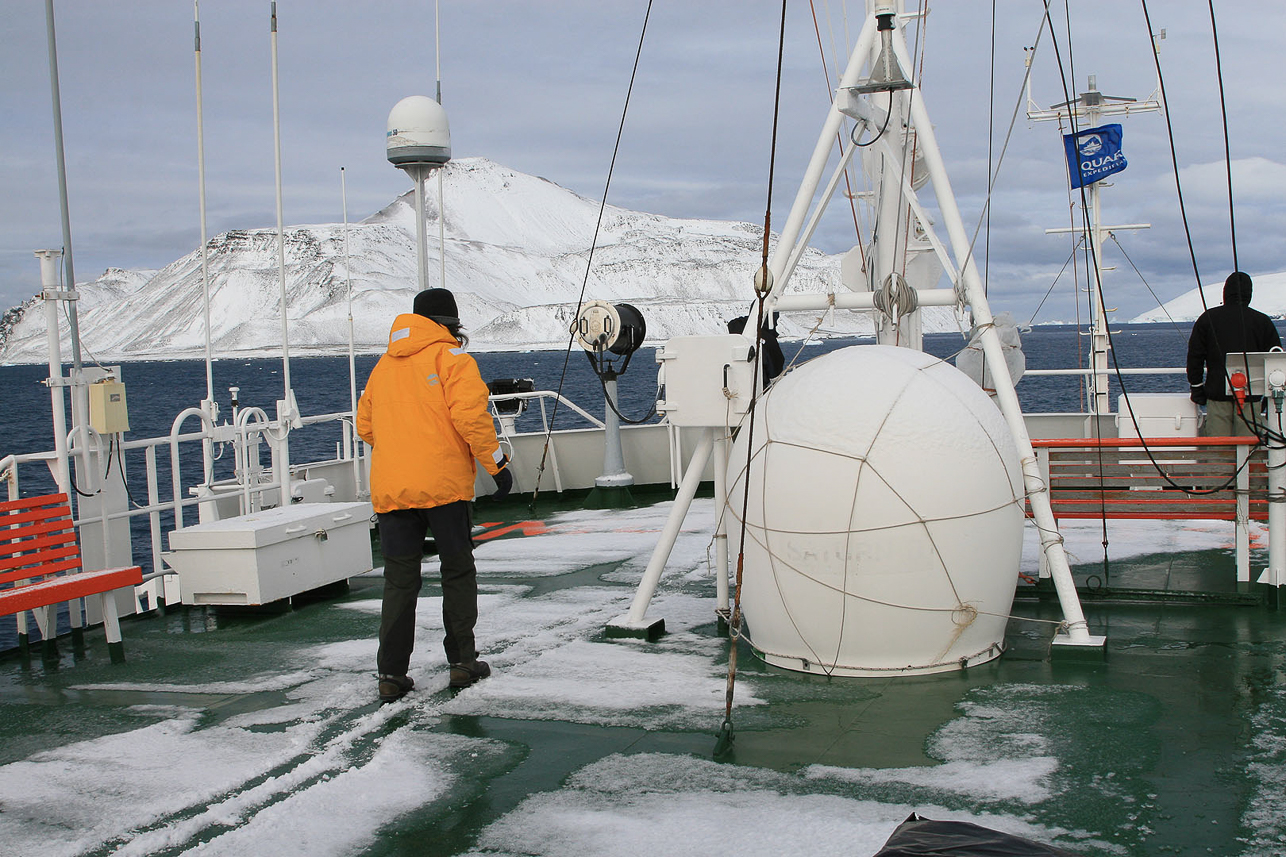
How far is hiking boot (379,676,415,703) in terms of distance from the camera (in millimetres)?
5445

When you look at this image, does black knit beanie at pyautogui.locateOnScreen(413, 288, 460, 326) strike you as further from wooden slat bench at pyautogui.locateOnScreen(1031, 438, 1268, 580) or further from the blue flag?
the blue flag

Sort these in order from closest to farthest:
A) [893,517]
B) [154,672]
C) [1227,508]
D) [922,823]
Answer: [922,823] → [893,517] → [154,672] → [1227,508]

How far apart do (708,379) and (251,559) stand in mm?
3530

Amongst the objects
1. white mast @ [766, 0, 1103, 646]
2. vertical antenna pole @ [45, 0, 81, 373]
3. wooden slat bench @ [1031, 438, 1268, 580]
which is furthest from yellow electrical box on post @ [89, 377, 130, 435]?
wooden slat bench @ [1031, 438, 1268, 580]

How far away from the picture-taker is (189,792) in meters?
4.27

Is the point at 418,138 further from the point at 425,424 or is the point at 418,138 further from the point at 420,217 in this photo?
the point at 425,424

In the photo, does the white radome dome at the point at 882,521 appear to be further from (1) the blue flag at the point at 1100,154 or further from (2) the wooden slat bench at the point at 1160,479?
(1) the blue flag at the point at 1100,154

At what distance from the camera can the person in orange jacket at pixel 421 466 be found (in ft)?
17.9

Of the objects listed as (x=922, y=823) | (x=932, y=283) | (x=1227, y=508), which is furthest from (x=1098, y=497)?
(x=922, y=823)

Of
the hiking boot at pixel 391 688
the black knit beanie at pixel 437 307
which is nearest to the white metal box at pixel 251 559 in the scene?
the hiking boot at pixel 391 688

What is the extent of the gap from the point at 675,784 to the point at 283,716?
209 centimetres

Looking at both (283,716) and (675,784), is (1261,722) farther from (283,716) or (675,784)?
(283,716)

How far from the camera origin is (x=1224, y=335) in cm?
835

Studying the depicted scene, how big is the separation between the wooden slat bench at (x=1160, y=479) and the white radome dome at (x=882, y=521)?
1.91m
